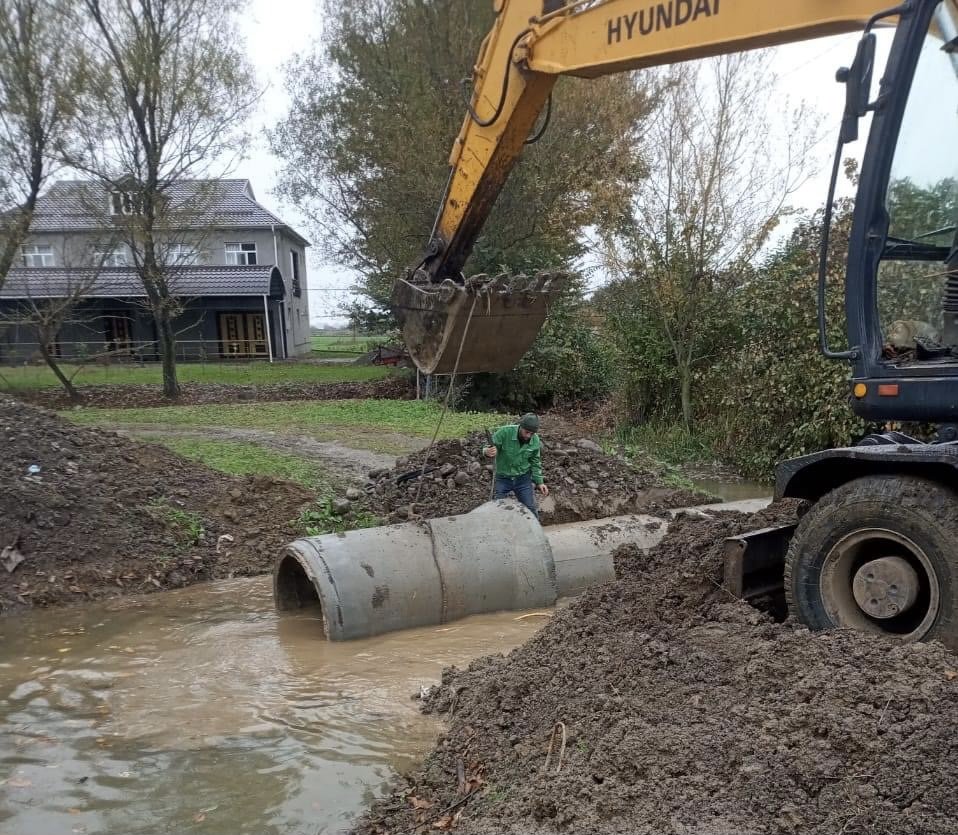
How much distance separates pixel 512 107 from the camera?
6.84m

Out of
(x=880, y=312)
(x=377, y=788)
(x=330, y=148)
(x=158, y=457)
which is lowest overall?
(x=377, y=788)

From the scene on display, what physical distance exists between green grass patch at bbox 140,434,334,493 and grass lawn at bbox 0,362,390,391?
1172cm

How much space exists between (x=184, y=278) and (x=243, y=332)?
378 cm

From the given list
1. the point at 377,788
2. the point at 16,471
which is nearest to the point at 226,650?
the point at 377,788

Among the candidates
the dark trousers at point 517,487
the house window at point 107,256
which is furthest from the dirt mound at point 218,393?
the dark trousers at point 517,487

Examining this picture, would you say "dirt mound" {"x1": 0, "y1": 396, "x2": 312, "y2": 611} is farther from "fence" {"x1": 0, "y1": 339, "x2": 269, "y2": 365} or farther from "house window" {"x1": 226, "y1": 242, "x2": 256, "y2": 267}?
"house window" {"x1": 226, "y1": 242, "x2": 256, "y2": 267}

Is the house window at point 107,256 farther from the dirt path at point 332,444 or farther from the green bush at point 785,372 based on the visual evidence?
the green bush at point 785,372

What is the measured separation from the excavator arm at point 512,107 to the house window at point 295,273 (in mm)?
Result: 31858

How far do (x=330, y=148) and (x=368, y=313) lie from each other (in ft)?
16.5

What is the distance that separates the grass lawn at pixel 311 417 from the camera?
14.8 metres

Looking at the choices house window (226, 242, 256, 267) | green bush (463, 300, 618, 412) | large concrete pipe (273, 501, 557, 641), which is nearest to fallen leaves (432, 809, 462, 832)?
large concrete pipe (273, 501, 557, 641)

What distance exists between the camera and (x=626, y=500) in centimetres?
1035

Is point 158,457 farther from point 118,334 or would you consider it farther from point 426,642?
point 118,334

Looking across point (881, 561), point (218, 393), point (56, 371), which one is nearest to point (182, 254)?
point (218, 393)
